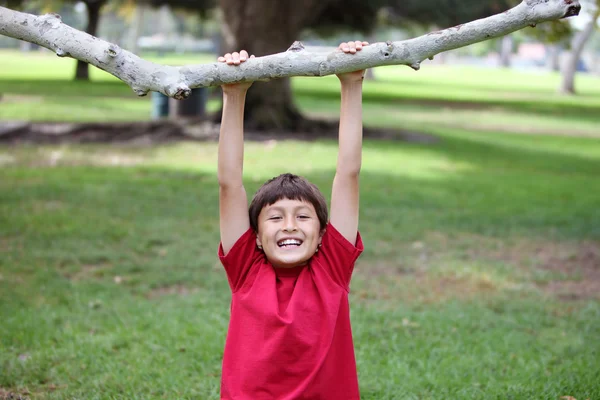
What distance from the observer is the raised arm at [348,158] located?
117 inches

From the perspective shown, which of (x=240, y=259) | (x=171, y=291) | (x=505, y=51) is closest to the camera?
(x=240, y=259)

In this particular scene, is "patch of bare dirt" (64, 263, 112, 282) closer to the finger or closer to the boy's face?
the boy's face

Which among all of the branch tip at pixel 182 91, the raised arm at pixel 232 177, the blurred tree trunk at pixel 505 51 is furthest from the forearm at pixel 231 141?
the blurred tree trunk at pixel 505 51

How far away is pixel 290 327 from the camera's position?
2.73m

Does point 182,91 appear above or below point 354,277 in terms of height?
above

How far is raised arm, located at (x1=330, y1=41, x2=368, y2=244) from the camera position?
2.98 m

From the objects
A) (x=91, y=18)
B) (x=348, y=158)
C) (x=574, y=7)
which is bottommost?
(x=348, y=158)

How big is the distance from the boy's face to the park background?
4.72 feet

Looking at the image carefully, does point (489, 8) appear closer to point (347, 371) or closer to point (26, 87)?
point (26, 87)

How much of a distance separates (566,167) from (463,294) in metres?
7.71

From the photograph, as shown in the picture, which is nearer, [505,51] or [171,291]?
[171,291]

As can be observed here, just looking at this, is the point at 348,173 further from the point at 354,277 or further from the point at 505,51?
the point at 505,51

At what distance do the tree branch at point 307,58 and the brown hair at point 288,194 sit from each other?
1.30 ft

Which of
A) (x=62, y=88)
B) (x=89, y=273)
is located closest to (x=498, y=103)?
(x=62, y=88)
